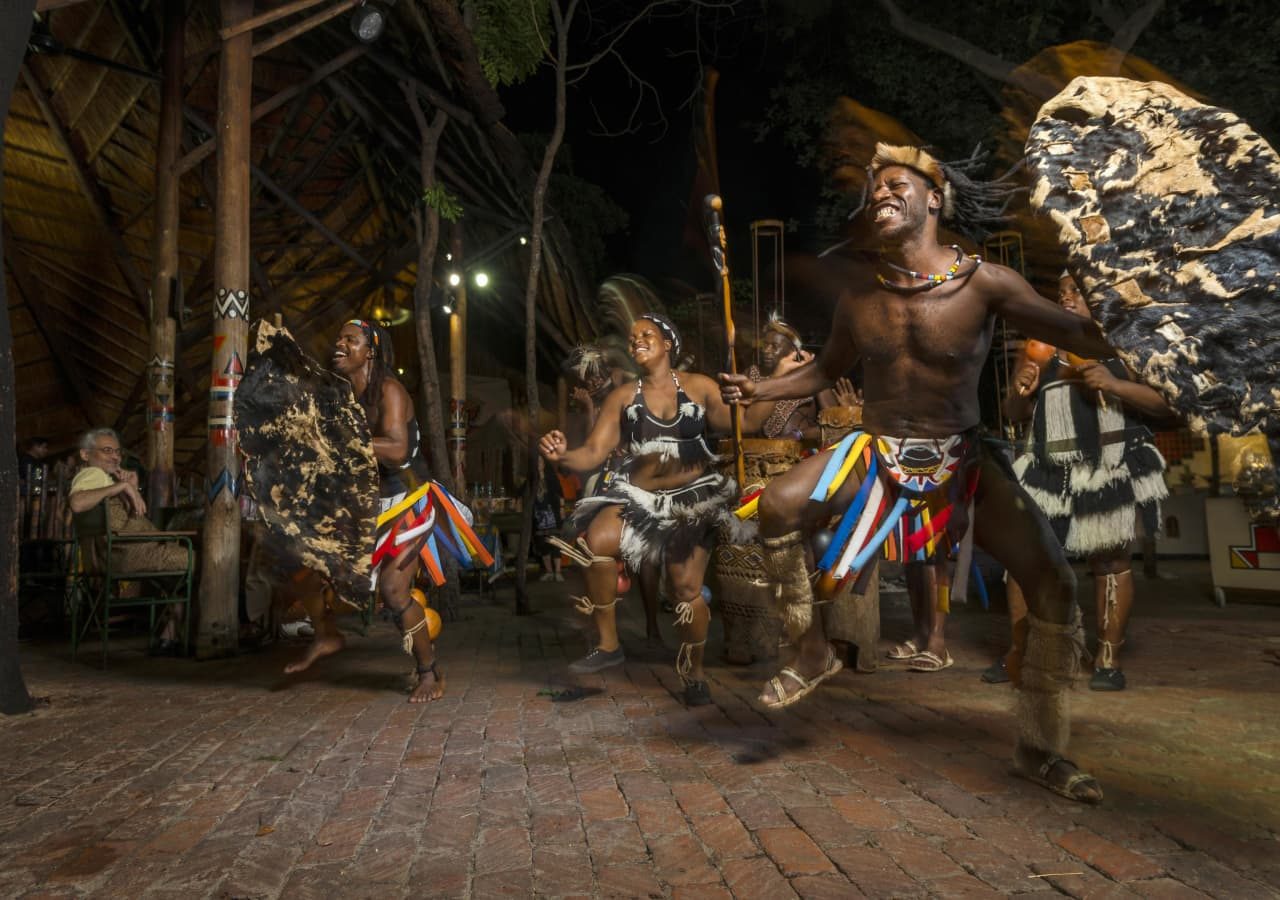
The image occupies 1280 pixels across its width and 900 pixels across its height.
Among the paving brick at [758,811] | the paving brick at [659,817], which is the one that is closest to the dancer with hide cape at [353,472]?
the paving brick at [659,817]

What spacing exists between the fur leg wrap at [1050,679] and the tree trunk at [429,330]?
21.1 feet

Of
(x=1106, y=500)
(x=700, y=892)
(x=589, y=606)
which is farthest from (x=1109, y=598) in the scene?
(x=700, y=892)

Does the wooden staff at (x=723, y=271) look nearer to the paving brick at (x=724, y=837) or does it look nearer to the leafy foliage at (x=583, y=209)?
the paving brick at (x=724, y=837)

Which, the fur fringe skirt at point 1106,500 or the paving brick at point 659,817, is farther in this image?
the fur fringe skirt at point 1106,500

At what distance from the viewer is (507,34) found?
9398mm

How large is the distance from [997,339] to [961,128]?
3180 millimetres

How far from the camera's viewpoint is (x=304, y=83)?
873 centimetres

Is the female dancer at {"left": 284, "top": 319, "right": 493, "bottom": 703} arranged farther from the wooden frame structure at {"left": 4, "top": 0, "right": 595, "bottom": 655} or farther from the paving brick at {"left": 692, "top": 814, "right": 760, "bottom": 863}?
the paving brick at {"left": 692, "top": 814, "right": 760, "bottom": 863}

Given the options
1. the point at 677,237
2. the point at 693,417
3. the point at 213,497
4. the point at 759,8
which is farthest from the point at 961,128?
the point at 213,497

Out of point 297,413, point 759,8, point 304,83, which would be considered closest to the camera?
point 297,413

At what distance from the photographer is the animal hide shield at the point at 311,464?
4.52 m

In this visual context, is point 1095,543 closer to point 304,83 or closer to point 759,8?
point 304,83

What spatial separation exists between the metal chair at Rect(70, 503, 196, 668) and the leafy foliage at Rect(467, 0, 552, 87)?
19.6 feet

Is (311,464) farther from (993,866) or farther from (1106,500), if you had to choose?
(1106,500)
